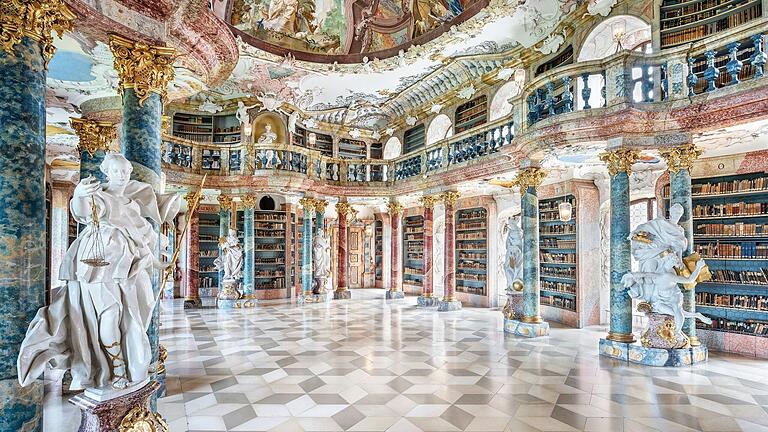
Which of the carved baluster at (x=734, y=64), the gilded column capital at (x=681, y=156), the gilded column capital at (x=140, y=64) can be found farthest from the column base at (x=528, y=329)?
the gilded column capital at (x=140, y=64)

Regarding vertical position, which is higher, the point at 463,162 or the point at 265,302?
the point at 463,162

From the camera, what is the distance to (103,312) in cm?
301

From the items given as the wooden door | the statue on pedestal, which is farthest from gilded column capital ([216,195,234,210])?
the statue on pedestal

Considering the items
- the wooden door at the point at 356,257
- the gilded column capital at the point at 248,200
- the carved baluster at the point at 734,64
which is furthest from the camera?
the wooden door at the point at 356,257

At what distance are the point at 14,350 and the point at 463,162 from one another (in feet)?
32.3

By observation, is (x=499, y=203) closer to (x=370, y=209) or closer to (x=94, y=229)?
(x=370, y=209)

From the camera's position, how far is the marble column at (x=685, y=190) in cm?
690

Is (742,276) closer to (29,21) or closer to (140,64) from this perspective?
(140,64)

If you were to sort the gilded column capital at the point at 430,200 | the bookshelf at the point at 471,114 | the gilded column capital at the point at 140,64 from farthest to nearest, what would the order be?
1. the gilded column capital at the point at 430,200
2. the bookshelf at the point at 471,114
3. the gilded column capital at the point at 140,64

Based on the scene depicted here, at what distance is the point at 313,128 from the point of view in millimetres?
16203

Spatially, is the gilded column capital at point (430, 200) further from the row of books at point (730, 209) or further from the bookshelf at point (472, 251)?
the row of books at point (730, 209)

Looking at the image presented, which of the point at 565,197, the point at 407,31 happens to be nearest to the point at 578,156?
the point at 565,197

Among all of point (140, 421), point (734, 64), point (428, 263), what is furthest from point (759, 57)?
point (428, 263)

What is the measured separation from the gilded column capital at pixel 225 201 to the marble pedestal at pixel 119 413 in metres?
10.4
